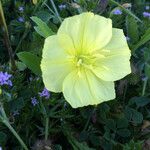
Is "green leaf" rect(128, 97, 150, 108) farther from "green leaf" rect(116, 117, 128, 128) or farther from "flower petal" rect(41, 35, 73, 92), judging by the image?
"flower petal" rect(41, 35, 73, 92)

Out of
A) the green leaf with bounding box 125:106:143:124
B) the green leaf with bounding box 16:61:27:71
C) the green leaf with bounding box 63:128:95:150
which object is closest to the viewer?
the green leaf with bounding box 63:128:95:150

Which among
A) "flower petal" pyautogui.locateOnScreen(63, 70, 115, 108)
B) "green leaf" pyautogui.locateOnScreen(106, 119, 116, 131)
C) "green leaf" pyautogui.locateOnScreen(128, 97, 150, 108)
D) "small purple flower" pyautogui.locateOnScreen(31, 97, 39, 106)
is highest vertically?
"flower petal" pyautogui.locateOnScreen(63, 70, 115, 108)

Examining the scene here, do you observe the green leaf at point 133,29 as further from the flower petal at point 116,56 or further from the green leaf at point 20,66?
the green leaf at point 20,66

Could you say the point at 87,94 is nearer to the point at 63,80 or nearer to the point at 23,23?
the point at 63,80

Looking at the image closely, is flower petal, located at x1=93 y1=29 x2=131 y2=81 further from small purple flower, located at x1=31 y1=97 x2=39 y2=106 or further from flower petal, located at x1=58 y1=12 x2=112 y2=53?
small purple flower, located at x1=31 y1=97 x2=39 y2=106

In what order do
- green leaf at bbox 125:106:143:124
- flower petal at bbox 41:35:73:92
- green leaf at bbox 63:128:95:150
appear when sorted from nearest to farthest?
flower petal at bbox 41:35:73:92, green leaf at bbox 63:128:95:150, green leaf at bbox 125:106:143:124

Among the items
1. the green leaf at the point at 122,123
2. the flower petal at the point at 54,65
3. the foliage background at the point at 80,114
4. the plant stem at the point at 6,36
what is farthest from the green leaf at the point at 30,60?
the green leaf at the point at 122,123

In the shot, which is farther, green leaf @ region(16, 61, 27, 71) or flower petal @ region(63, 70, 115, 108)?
green leaf @ region(16, 61, 27, 71)

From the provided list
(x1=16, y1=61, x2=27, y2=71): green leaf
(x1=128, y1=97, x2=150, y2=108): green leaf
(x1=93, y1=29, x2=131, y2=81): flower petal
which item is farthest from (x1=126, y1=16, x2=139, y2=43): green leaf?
(x1=16, y1=61, x2=27, y2=71): green leaf

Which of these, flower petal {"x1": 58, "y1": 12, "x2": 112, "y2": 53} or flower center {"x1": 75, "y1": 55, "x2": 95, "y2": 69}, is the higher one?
flower petal {"x1": 58, "y1": 12, "x2": 112, "y2": 53}
